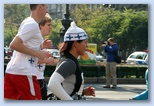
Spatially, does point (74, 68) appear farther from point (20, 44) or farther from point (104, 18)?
point (104, 18)

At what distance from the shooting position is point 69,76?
3111 mm

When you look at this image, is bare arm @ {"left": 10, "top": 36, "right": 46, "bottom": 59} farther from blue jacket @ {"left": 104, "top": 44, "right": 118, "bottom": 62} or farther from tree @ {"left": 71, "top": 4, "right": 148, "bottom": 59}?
tree @ {"left": 71, "top": 4, "right": 148, "bottom": 59}

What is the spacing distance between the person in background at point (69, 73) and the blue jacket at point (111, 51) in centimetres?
535

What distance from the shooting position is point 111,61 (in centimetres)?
902

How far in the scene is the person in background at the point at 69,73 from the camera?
9.91 ft

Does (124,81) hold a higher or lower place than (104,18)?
lower

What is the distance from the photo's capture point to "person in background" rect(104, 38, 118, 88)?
8.62 m

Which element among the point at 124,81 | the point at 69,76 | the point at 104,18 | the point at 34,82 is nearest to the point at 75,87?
the point at 69,76

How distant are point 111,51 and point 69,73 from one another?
5.53m

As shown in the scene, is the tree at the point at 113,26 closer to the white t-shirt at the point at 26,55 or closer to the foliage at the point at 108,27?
the foliage at the point at 108,27

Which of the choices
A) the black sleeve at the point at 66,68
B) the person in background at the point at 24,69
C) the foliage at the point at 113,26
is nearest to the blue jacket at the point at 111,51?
the foliage at the point at 113,26

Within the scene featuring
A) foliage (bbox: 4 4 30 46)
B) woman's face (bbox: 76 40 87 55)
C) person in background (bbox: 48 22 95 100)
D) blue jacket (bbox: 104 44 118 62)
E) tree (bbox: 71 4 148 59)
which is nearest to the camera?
person in background (bbox: 48 22 95 100)

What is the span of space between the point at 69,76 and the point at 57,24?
22.7 ft

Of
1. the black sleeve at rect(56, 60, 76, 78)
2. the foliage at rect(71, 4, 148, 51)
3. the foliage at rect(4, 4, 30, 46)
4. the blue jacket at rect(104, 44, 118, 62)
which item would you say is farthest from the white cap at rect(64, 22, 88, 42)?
the foliage at rect(71, 4, 148, 51)
